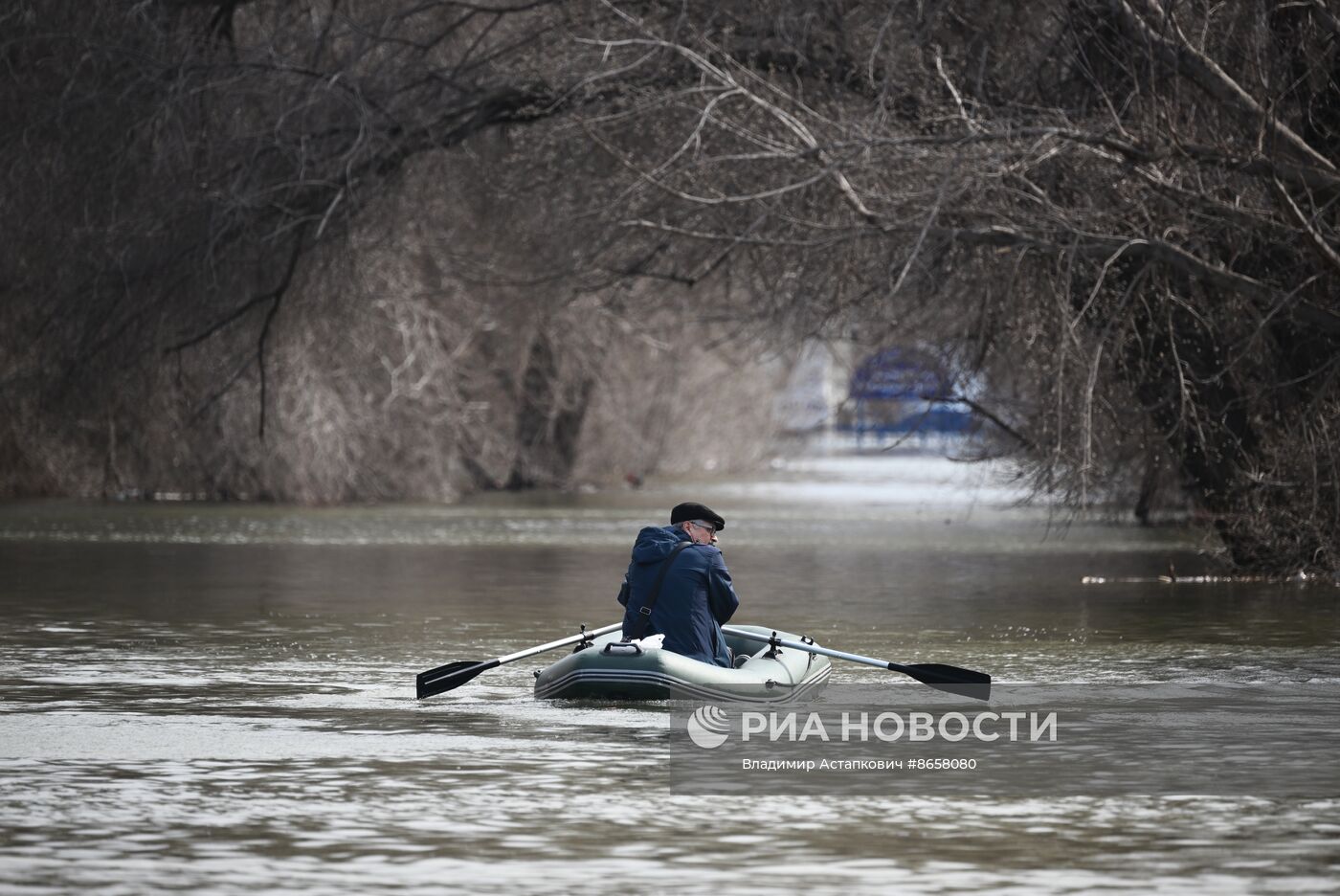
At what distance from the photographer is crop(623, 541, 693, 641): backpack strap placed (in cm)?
1328

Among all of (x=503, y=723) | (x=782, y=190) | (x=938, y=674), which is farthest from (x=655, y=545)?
(x=782, y=190)

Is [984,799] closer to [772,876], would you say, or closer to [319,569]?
[772,876]

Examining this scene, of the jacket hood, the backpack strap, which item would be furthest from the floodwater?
the jacket hood

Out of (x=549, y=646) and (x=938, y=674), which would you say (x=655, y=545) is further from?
(x=938, y=674)

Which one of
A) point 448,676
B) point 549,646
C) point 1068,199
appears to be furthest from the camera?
point 1068,199

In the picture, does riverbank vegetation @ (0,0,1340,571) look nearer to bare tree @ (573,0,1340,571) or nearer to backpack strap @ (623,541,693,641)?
bare tree @ (573,0,1340,571)

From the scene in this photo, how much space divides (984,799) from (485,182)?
15717 mm

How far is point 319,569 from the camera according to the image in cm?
2391

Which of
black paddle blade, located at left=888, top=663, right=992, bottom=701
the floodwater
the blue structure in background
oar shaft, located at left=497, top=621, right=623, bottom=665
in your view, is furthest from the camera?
the blue structure in background

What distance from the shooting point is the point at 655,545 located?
13.4 metres

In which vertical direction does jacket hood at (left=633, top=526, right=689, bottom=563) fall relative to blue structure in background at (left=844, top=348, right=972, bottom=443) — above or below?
below

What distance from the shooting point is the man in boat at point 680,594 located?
13.3m

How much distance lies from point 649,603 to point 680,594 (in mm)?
169

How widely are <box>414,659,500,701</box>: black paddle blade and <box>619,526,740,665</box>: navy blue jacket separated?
834 mm
